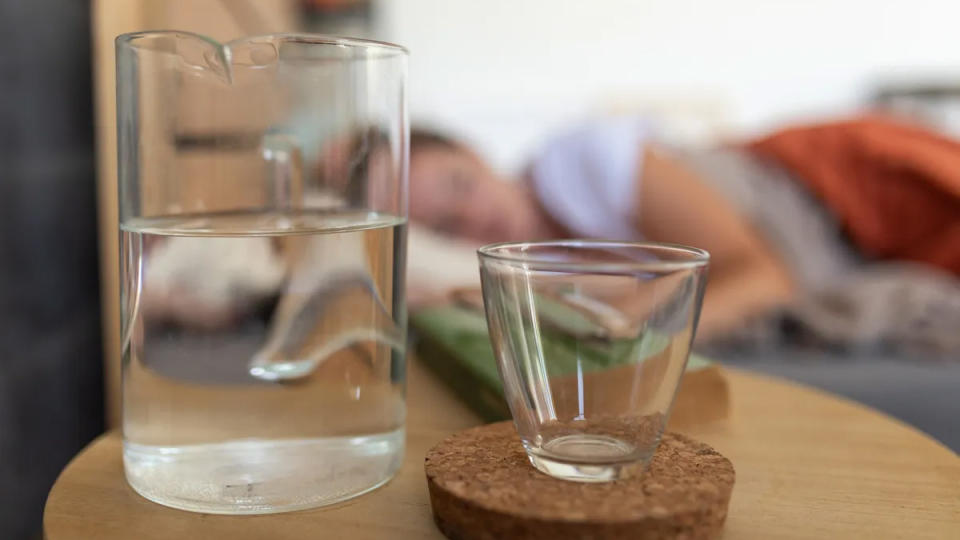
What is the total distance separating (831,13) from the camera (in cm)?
299

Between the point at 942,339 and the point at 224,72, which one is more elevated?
the point at 224,72

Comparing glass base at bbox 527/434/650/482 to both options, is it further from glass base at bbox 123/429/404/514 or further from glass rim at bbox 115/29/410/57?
glass rim at bbox 115/29/410/57

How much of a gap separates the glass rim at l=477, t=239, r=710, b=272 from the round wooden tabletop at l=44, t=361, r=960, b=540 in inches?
4.4

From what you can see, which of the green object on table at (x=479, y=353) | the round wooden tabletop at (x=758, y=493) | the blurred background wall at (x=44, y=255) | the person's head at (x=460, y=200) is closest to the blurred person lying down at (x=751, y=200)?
the person's head at (x=460, y=200)

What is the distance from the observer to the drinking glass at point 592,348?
32 cm

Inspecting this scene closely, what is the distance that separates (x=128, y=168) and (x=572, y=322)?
0.23m

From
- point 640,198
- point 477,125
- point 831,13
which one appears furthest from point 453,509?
point 831,13

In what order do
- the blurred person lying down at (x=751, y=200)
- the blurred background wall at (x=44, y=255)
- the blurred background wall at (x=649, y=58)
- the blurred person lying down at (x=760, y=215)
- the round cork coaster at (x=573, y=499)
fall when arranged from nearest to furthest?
the round cork coaster at (x=573, y=499) → the blurred background wall at (x=44, y=255) → the blurred person lying down at (x=760, y=215) → the blurred person lying down at (x=751, y=200) → the blurred background wall at (x=649, y=58)

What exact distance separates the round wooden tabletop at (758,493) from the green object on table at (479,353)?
0.08 feet

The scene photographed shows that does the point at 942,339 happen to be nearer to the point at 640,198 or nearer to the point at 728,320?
the point at 728,320

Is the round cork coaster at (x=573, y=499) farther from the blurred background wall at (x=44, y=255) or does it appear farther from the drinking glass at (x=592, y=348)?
the blurred background wall at (x=44, y=255)

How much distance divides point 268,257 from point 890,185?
46.1 inches

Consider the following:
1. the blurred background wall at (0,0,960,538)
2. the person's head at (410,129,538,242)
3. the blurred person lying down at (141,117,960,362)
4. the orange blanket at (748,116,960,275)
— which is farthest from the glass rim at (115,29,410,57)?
the blurred background wall at (0,0,960,538)

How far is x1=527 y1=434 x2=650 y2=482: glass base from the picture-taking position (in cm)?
34
